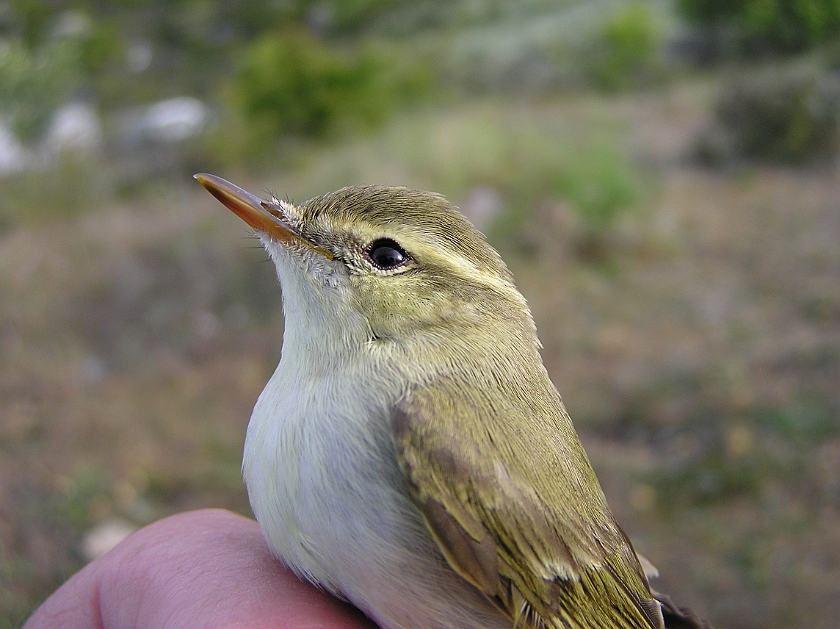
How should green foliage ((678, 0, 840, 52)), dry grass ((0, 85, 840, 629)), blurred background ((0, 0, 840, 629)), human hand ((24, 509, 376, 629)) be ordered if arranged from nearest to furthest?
human hand ((24, 509, 376, 629)) < dry grass ((0, 85, 840, 629)) < blurred background ((0, 0, 840, 629)) < green foliage ((678, 0, 840, 52))

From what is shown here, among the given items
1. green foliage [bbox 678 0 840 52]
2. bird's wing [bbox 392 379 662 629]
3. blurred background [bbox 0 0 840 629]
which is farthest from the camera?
green foliage [bbox 678 0 840 52]

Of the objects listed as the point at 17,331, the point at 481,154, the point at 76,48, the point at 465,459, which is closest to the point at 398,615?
the point at 465,459

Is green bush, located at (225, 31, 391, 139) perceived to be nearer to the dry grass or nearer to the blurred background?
the blurred background

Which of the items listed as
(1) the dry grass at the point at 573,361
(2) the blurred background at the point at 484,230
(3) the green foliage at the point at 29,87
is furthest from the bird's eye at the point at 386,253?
(3) the green foliage at the point at 29,87

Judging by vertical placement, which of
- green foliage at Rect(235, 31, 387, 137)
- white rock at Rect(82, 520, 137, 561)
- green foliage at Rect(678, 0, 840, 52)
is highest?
green foliage at Rect(678, 0, 840, 52)

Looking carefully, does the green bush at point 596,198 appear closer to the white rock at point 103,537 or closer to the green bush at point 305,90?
the green bush at point 305,90

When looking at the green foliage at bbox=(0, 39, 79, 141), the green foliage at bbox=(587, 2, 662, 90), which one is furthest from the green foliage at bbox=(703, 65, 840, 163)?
the green foliage at bbox=(0, 39, 79, 141)

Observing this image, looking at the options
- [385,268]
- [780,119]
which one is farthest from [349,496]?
→ [780,119]

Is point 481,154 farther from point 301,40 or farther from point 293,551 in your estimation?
point 293,551
